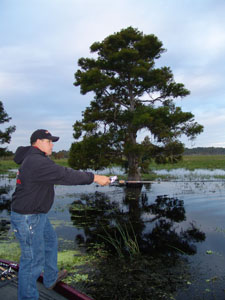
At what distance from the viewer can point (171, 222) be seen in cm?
1050

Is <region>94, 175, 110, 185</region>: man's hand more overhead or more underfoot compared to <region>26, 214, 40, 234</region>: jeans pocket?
more overhead

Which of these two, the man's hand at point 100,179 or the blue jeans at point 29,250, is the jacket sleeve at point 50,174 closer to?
the man's hand at point 100,179

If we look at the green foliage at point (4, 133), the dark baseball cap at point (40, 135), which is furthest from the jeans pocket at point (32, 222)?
the green foliage at point (4, 133)

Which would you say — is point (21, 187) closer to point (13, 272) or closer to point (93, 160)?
point (13, 272)

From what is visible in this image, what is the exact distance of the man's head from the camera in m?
3.70

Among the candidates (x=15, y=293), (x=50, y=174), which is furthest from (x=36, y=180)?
(x=15, y=293)

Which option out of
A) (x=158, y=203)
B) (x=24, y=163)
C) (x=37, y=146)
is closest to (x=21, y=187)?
(x=24, y=163)

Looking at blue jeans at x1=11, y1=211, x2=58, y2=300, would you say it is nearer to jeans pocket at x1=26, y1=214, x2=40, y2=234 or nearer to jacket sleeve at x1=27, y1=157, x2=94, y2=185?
jeans pocket at x1=26, y1=214, x2=40, y2=234

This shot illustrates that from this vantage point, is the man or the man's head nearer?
the man

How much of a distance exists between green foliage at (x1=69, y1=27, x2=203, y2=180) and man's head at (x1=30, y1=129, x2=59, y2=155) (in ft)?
44.0

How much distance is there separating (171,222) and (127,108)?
11478mm

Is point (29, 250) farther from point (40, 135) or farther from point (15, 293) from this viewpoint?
point (40, 135)

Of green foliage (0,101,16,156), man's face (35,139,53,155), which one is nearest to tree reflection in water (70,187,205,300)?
man's face (35,139,53,155)

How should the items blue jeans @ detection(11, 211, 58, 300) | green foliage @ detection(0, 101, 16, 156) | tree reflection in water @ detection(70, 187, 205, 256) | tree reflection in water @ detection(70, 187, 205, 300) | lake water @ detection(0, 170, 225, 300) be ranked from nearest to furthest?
1. blue jeans @ detection(11, 211, 58, 300)
2. tree reflection in water @ detection(70, 187, 205, 300)
3. lake water @ detection(0, 170, 225, 300)
4. tree reflection in water @ detection(70, 187, 205, 256)
5. green foliage @ detection(0, 101, 16, 156)
